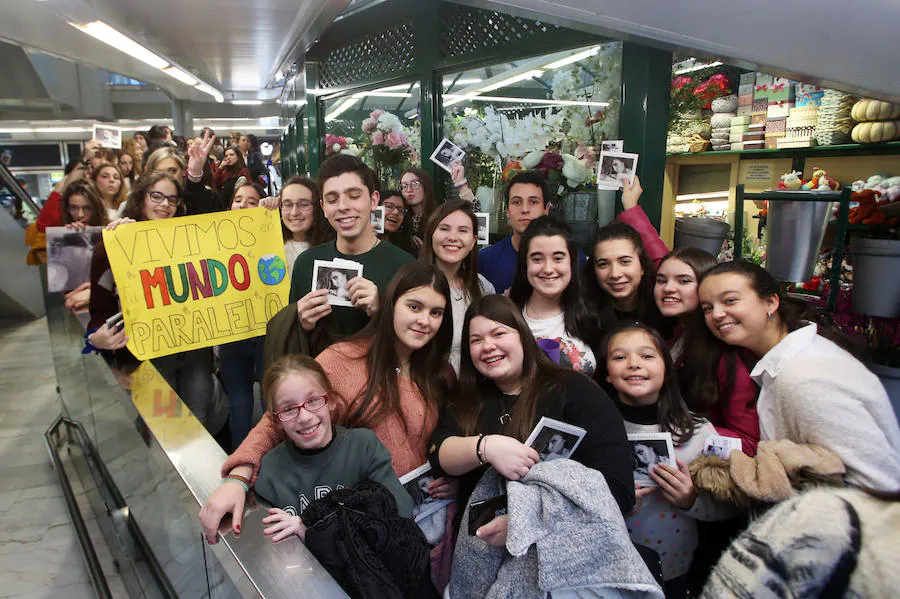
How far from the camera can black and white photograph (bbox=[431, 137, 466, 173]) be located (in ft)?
12.0

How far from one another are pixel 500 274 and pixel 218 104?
9211 mm

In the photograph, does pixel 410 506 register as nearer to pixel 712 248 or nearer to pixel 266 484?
pixel 266 484

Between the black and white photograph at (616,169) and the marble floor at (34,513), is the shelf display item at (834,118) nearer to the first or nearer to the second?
the black and white photograph at (616,169)

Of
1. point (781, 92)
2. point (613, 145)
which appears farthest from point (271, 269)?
point (781, 92)

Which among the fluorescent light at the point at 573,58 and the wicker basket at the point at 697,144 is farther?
the wicker basket at the point at 697,144

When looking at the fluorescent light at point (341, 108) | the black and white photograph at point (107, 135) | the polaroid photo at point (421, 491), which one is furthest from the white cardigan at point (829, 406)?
the black and white photograph at point (107, 135)

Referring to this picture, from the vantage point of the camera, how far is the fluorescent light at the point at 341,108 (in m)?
5.52

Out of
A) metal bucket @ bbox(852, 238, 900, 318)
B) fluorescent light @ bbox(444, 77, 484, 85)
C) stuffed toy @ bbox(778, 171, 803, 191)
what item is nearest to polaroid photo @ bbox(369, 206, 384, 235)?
fluorescent light @ bbox(444, 77, 484, 85)

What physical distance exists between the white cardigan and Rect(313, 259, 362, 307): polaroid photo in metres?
1.34

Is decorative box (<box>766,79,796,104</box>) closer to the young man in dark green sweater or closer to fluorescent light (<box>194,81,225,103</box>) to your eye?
the young man in dark green sweater

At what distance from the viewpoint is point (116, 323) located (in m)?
2.48

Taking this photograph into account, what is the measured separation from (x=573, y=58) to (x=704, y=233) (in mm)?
1180

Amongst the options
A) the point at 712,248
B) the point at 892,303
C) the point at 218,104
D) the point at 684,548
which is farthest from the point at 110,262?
the point at 218,104

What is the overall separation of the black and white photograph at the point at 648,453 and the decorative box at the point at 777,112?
3783 millimetres
